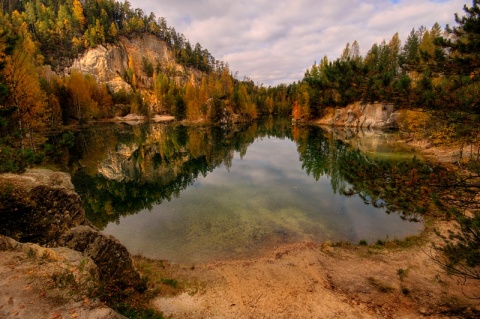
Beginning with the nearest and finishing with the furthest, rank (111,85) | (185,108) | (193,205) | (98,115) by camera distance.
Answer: (193,205) < (98,115) < (185,108) < (111,85)

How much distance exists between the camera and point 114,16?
152000 mm

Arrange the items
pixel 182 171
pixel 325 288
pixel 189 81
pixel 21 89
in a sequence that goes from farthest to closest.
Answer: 1. pixel 189 81
2. pixel 182 171
3. pixel 21 89
4. pixel 325 288

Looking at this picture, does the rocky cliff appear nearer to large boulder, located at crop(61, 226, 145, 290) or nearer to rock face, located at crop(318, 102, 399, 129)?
rock face, located at crop(318, 102, 399, 129)

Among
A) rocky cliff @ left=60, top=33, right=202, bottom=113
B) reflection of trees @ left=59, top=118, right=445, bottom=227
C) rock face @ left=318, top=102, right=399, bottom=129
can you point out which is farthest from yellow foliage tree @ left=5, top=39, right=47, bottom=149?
rocky cliff @ left=60, top=33, right=202, bottom=113

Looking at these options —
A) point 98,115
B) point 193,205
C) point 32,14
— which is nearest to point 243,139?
point 193,205

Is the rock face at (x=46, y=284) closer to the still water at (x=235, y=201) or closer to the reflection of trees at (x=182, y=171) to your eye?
the still water at (x=235, y=201)

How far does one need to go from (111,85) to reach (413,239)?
435 feet

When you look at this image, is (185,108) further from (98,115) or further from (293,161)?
(293,161)

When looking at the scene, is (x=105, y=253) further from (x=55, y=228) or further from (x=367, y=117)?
(x=367, y=117)

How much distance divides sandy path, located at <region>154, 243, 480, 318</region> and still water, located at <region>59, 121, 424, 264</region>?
8.08 feet

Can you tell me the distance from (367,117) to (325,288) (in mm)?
79469

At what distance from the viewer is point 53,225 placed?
10.3m

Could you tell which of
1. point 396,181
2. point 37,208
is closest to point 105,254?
point 37,208

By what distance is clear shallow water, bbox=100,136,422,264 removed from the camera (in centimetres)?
1648
